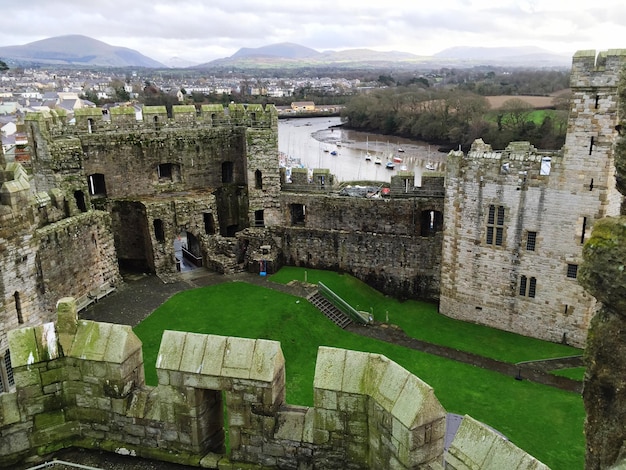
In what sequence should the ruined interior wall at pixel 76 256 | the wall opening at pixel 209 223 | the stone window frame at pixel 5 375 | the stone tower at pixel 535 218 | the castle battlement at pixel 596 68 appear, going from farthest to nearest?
1. the wall opening at pixel 209 223
2. the stone tower at pixel 535 218
3. the ruined interior wall at pixel 76 256
4. the castle battlement at pixel 596 68
5. the stone window frame at pixel 5 375

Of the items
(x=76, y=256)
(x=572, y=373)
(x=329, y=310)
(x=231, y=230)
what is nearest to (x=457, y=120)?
(x=231, y=230)

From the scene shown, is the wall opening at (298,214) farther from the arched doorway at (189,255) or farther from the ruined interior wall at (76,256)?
the ruined interior wall at (76,256)

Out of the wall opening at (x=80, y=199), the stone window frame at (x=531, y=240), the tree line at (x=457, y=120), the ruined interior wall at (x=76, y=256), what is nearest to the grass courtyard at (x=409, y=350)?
the ruined interior wall at (x=76, y=256)

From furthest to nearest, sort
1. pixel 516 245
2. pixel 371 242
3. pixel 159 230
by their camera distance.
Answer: pixel 371 242
pixel 159 230
pixel 516 245

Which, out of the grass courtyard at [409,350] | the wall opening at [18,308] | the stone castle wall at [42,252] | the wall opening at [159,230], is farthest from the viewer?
the wall opening at [159,230]

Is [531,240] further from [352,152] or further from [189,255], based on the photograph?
[352,152]

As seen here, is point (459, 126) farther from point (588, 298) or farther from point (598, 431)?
point (598, 431)

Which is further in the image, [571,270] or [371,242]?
[371,242]
